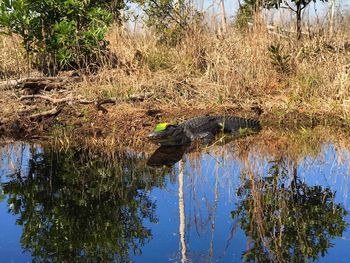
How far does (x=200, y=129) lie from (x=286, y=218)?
3.12 meters

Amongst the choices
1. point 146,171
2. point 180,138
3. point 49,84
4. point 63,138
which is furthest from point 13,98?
point 146,171

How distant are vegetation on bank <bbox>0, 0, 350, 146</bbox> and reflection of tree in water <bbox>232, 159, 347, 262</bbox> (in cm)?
269

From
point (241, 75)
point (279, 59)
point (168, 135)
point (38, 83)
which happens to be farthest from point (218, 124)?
point (38, 83)

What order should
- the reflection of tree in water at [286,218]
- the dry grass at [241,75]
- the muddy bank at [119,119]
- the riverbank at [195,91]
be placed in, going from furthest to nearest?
1. the dry grass at [241,75]
2. the riverbank at [195,91]
3. the muddy bank at [119,119]
4. the reflection of tree in water at [286,218]

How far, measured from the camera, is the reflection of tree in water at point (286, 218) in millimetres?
3270

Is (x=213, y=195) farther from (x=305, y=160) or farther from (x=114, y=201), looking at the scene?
(x=305, y=160)

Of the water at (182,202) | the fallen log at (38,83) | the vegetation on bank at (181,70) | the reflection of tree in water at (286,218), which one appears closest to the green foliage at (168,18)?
the vegetation on bank at (181,70)

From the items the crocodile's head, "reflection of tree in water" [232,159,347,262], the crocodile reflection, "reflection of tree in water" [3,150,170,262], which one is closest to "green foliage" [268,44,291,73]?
the crocodile reflection

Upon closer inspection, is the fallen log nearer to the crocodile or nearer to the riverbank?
the riverbank

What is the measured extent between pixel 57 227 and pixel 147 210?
76 centimetres

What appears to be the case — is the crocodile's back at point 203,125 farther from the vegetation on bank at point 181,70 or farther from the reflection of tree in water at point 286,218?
the reflection of tree in water at point 286,218

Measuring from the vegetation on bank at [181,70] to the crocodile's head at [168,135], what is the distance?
38 cm

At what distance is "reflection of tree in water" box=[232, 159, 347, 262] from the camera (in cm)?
327

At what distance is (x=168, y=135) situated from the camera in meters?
6.43
